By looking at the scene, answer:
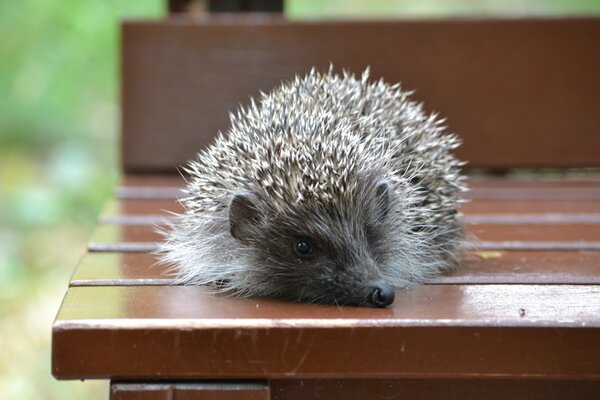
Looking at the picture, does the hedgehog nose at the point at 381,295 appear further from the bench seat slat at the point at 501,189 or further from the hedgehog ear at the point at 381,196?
the bench seat slat at the point at 501,189

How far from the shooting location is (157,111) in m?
3.50

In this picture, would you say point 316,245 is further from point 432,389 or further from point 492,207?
point 492,207

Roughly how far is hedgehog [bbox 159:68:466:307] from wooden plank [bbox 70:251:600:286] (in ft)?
0.16

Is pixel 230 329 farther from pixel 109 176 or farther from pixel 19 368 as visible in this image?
pixel 109 176

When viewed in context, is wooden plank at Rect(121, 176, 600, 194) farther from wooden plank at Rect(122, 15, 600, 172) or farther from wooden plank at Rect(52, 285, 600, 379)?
wooden plank at Rect(52, 285, 600, 379)

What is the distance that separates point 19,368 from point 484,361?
8.75ft

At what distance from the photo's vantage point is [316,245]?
2111 millimetres

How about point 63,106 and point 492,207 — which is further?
point 63,106

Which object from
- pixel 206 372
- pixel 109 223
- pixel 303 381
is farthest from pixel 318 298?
pixel 109 223

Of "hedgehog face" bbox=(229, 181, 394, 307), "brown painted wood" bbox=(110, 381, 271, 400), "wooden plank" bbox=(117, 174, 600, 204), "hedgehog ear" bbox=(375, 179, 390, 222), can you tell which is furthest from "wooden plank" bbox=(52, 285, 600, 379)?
"wooden plank" bbox=(117, 174, 600, 204)

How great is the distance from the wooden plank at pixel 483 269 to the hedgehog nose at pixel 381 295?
0.27 metres

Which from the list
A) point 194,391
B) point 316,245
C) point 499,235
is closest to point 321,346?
point 194,391

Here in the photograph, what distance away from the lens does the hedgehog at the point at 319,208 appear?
2.08 metres

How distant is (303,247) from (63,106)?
3832 millimetres
